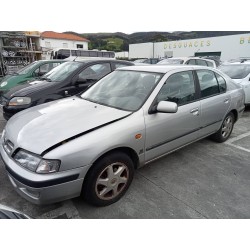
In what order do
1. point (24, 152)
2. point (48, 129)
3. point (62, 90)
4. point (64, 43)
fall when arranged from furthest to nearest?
point (64, 43) → point (62, 90) → point (48, 129) → point (24, 152)

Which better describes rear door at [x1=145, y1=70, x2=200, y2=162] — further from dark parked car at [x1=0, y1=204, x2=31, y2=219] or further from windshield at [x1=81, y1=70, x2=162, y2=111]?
dark parked car at [x1=0, y1=204, x2=31, y2=219]

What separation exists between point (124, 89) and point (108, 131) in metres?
0.96

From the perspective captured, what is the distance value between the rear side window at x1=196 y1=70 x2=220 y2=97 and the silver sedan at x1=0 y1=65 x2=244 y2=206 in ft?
0.06

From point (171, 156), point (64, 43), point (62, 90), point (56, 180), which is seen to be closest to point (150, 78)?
point (171, 156)

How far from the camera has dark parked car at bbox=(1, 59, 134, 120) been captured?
4383mm

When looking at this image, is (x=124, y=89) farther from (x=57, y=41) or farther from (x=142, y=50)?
(x=142, y=50)

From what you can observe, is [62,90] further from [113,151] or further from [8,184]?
[113,151]

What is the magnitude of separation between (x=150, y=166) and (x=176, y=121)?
87 centimetres

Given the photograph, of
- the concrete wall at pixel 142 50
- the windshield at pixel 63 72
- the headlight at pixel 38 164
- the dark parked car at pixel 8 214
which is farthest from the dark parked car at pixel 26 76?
the concrete wall at pixel 142 50

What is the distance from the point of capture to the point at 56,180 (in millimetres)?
2004

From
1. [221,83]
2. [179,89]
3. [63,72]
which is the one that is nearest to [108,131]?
[179,89]

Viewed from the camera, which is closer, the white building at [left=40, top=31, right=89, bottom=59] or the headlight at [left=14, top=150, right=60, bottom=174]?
the headlight at [left=14, top=150, right=60, bottom=174]

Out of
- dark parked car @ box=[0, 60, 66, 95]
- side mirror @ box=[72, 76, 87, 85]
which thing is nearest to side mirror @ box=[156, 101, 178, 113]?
side mirror @ box=[72, 76, 87, 85]

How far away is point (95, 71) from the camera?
525 centimetres
